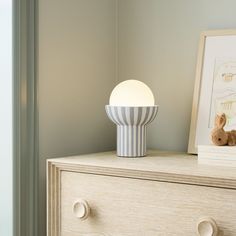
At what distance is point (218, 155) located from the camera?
1.42 meters

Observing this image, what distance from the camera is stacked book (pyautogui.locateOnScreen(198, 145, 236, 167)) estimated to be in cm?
139

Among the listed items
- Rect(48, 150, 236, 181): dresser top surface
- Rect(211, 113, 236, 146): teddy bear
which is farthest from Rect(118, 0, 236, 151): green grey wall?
Rect(211, 113, 236, 146): teddy bear

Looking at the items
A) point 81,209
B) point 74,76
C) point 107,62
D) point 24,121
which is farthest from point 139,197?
point 107,62

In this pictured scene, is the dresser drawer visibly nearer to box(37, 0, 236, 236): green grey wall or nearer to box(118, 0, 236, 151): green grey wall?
box(37, 0, 236, 236): green grey wall

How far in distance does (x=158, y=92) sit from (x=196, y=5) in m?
0.35

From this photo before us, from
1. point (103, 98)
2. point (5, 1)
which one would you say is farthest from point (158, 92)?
point (5, 1)

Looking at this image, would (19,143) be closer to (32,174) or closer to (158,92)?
(32,174)

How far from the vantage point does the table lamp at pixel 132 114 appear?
1.62 metres

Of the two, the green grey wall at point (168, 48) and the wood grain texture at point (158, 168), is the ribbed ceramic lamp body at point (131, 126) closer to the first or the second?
the wood grain texture at point (158, 168)

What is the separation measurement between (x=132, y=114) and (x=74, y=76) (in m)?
0.32

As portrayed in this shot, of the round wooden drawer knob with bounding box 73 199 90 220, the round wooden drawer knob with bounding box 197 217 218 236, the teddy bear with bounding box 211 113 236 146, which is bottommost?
the round wooden drawer knob with bounding box 73 199 90 220

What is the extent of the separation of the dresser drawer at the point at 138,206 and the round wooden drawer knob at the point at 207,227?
0.05 ft

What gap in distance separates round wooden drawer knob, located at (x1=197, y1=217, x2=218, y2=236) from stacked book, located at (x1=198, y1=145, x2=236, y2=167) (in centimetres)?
20

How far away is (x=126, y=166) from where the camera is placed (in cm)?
141
